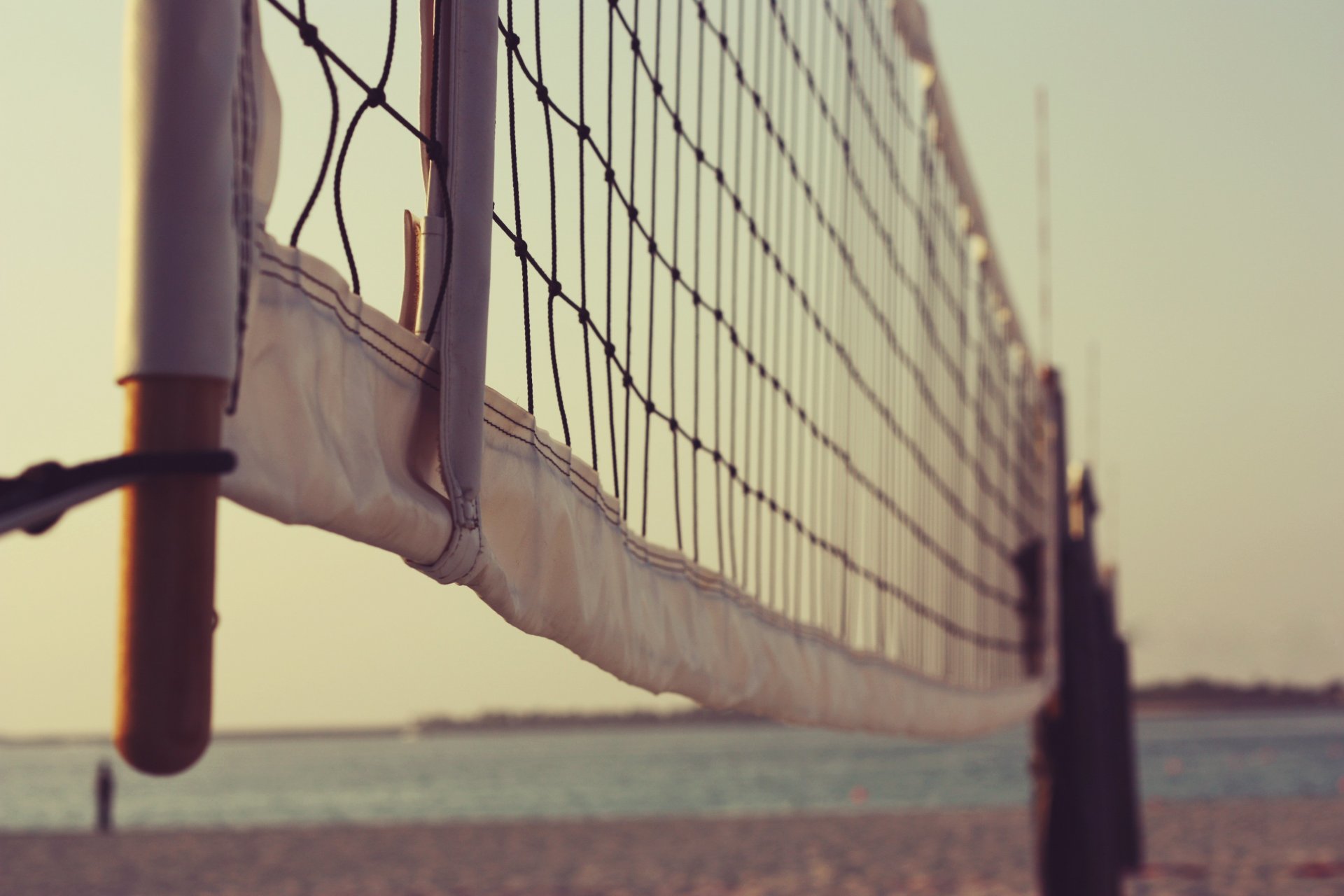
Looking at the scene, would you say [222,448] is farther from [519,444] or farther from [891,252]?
[891,252]

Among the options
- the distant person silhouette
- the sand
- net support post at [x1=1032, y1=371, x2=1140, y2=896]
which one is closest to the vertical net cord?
net support post at [x1=1032, y1=371, x2=1140, y2=896]

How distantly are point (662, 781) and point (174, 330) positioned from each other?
6008cm

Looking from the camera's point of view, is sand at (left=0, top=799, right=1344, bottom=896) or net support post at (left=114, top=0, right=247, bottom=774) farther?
sand at (left=0, top=799, right=1344, bottom=896)

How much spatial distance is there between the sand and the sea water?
3342 mm

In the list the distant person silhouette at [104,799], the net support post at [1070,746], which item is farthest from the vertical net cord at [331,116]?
the distant person silhouette at [104,799]

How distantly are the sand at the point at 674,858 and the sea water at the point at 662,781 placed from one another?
11.0 feet

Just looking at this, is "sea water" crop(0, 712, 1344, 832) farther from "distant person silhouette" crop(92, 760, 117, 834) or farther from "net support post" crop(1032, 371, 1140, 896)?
"net support post" crop(1032, 371, 1140, 896)

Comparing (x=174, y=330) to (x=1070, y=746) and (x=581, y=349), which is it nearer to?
(x=581, y=349)

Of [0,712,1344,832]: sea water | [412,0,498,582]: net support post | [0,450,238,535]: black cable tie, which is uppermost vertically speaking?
[412,0,498,582]: net support post

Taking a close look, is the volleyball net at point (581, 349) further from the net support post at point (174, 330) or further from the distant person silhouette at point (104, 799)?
the distant person silhouette at point (104, 799)

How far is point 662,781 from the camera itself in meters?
59.6

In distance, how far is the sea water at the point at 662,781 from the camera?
133 ft

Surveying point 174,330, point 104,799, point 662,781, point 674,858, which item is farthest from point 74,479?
point 662,781

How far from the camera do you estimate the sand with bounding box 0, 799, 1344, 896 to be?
39.8 ft
